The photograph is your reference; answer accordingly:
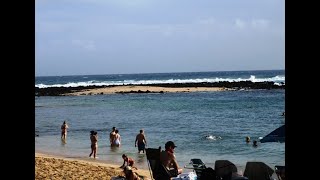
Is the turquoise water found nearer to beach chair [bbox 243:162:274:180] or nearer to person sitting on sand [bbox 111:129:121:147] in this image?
person sitting on sand [bbox 111:129:121:147]

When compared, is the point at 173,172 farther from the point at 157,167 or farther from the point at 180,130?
the point at 180,130

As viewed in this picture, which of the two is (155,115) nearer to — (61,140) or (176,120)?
(176,120)

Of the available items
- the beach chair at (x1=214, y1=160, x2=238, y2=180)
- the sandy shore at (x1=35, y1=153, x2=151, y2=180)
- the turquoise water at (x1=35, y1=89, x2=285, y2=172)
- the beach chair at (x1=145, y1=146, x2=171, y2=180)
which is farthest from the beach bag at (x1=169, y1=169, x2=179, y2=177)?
the turquoise water at (x1=35, y1=89, x2=285, y2=172)

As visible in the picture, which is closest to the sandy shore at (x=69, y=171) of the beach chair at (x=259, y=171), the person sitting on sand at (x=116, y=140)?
the beach chair at (x=259, y=171)

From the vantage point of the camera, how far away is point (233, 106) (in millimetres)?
39656

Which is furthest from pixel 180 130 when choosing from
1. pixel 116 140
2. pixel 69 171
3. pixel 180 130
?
pixel 69 171

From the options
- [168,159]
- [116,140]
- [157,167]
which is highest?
[168,159]

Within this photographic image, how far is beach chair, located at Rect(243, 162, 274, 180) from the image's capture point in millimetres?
7523

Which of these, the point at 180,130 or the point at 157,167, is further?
the point at 180,130

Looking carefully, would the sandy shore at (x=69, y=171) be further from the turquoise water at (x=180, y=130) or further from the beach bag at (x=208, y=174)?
the beach bag at (x=208, y=174)

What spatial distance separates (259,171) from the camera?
25.1 feet

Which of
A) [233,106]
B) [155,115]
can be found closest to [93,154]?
[155,115]

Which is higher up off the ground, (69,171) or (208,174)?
(208,174)
